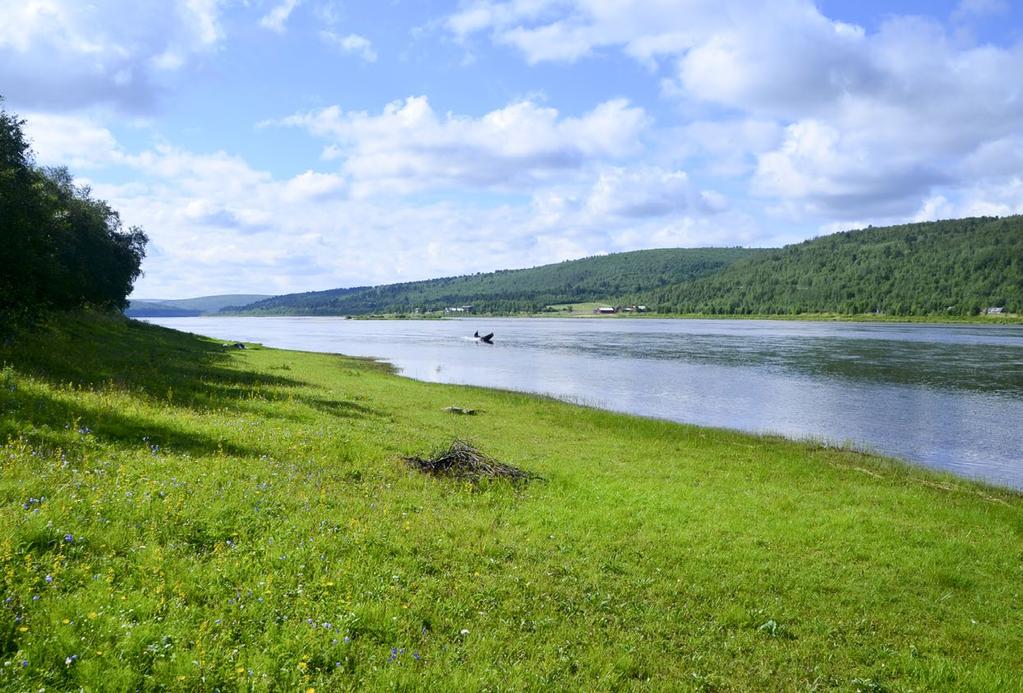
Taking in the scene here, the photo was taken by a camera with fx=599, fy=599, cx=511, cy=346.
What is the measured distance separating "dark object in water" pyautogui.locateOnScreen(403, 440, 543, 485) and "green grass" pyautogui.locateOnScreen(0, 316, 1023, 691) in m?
0.68

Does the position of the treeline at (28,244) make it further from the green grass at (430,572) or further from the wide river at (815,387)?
the wide river at (815,387)

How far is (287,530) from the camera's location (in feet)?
35.4

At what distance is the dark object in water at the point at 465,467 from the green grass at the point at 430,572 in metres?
0.68

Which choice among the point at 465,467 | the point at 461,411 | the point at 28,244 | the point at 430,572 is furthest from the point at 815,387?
the point at 28,244

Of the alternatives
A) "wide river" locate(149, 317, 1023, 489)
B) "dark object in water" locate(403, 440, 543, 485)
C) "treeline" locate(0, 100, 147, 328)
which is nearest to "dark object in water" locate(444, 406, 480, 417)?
"wide river" locate(149, 317, 1023, 489)

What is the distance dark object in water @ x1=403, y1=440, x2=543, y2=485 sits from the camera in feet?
57.9

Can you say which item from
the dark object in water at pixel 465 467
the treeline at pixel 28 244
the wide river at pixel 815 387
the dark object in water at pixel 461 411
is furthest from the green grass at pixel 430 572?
the wide river at pixel 815 387

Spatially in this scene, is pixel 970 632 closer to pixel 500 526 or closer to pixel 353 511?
pixel 500 526

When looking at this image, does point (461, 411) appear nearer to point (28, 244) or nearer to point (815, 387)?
point (28, 244)

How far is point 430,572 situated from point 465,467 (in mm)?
7354

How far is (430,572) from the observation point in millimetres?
10641

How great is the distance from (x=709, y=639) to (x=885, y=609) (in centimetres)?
420

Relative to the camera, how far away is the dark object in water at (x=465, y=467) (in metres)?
17.7

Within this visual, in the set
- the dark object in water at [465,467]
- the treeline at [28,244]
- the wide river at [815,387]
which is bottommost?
the wide river at [815,387]
